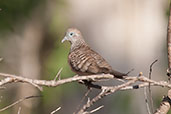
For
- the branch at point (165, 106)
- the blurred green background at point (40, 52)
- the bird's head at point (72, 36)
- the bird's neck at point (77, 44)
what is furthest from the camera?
the blurred green background at point (40, 52)

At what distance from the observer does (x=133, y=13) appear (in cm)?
1157

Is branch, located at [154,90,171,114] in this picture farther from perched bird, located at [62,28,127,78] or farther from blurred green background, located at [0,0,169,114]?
blurred green background, located at [0,0,169,114]

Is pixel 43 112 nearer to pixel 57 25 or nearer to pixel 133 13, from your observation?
pixel 57 25

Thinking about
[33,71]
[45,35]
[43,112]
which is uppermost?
[45,35]

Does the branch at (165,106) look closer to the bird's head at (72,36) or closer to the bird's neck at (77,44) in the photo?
the bird's neck at (77,44)

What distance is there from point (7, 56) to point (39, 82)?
5.72m

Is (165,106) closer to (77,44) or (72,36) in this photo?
(77,44)

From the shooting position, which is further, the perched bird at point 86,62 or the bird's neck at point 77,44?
the bird's neck at point 77,44

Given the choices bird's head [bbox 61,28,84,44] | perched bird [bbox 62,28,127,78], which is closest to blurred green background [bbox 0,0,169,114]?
bird's head [bbox 61,28,84,44]

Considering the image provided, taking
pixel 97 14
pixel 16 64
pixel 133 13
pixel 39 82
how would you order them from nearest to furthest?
pixel 39 82
pixel 16 64
pixel 133 13
pixel 97 14

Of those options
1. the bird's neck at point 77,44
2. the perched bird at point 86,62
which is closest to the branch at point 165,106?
the perched bird at point 86,62

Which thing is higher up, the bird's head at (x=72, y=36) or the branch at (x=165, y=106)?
the bird's head at (x=72, y=36)

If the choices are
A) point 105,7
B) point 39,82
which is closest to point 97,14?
point 105,7

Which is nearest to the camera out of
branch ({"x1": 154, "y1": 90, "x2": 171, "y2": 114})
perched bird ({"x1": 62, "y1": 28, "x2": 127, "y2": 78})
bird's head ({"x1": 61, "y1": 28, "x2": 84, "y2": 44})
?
branch ({"x1": 154, "y1": 90, "x2": 171, "y2": 114})
